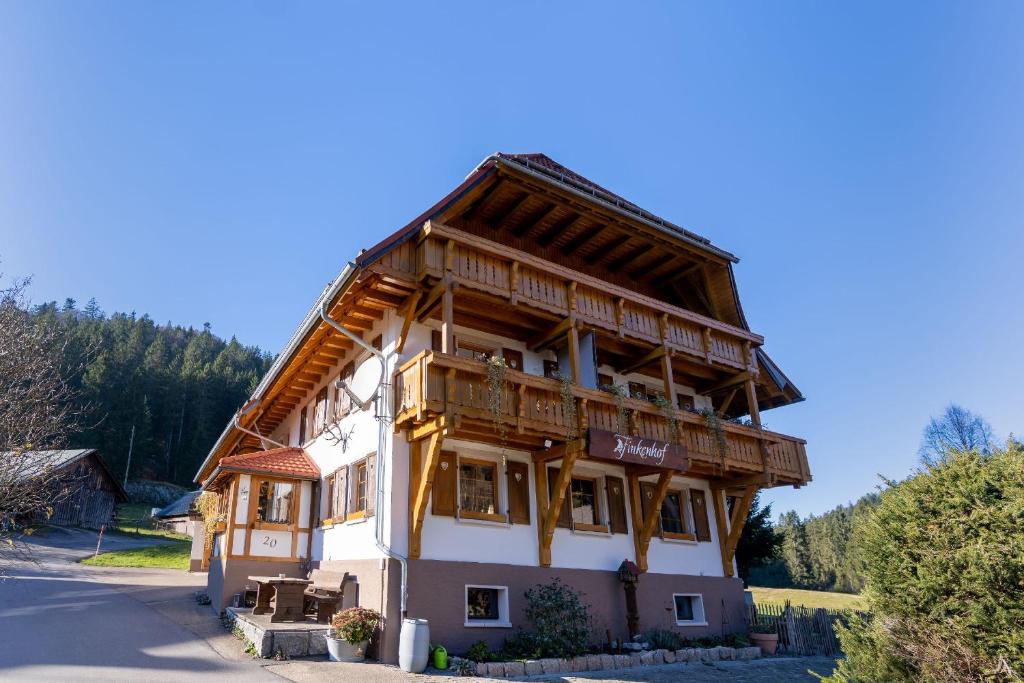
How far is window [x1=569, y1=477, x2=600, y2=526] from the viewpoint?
15578 millimetres

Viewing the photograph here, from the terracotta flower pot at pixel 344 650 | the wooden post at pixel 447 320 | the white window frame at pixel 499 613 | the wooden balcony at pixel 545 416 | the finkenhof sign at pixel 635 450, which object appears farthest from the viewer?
the finkenhof sign at pixel 635 450

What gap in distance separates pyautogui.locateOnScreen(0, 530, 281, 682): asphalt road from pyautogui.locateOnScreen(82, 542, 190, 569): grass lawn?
19.6 ft

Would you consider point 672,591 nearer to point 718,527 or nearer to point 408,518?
point 718,527

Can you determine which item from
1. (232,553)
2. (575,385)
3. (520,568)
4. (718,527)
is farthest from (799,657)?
(232,553)

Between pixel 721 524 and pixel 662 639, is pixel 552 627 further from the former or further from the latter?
pixel 721 524

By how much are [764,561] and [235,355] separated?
7304 cm

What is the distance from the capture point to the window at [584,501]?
51.1 ft

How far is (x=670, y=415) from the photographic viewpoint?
15.4 metres

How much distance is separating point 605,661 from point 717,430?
627cm

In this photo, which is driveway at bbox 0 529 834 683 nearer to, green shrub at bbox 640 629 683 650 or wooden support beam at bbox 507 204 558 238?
green shrub at bbox 640 629 683 650

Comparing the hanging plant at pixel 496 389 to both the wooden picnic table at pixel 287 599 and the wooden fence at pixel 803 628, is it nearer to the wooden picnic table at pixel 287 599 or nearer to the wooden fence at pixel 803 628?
the wooden picnic table at pixel 287 599

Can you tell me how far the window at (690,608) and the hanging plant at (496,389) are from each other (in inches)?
304

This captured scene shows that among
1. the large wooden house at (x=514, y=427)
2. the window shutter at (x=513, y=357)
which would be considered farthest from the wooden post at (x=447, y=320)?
the window shutter at (x=513, y=357)

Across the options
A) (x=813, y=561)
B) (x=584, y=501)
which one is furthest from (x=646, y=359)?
(x=813, y=561)
